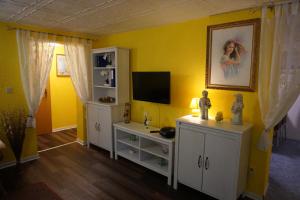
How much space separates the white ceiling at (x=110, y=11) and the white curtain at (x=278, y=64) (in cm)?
29

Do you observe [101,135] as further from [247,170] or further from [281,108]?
[281,108]

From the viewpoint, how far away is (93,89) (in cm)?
404

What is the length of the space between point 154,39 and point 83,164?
2390 mm

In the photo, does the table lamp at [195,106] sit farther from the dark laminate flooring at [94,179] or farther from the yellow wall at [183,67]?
the dark laminate flooring at [94,179]

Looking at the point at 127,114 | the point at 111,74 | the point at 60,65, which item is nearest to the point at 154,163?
the point at 127,114

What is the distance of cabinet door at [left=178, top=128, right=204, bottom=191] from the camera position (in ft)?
7.93

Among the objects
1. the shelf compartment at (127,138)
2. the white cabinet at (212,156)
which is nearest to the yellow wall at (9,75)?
the shelf compartment at (127,138)

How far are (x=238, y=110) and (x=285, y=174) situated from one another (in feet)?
5.37

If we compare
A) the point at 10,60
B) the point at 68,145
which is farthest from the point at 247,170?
the point at 10,60

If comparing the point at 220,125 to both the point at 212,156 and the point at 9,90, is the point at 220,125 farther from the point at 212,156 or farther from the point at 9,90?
the point at 9,90

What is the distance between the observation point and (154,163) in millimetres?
3076

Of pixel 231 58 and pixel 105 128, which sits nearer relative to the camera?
pixel 231 58

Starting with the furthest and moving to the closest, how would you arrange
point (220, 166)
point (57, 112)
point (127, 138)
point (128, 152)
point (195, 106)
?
point (57, 112)
point (127, 138)
point (128, 152)
point (195, 106)
point (220, 166)

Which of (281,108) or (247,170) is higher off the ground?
(281,108)
